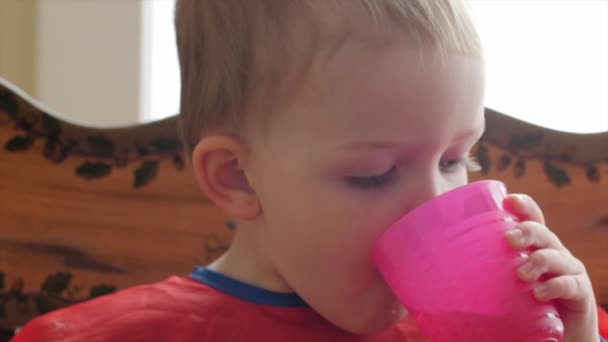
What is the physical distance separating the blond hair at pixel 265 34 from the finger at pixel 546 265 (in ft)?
0.63

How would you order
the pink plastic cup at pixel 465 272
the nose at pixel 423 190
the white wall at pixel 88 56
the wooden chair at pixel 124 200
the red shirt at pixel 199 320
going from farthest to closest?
the white wall at pixel 88 56 < the wooden chair at pixel 124 200 < the red shirt at pixel 199 320 < the nose at pixel 423 190 < the pink plastic cup at pixel 465 272

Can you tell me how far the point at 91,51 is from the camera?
1495 millimetres

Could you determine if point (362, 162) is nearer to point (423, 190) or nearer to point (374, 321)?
point (423, 190)

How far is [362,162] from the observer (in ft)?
1.78

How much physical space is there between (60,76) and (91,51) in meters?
0.10

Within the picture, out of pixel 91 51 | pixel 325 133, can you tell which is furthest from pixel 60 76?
pixel 325 133

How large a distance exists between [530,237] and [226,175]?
0.30 m

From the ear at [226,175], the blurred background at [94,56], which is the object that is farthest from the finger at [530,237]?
the blurred background at [94,56]

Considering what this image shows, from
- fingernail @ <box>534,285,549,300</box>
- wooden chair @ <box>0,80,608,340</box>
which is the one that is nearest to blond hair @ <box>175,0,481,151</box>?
fingernail @ <box>534,285,549,300</box>

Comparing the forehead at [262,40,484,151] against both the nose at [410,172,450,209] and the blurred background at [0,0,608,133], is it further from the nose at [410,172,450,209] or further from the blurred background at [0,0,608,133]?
the blurred background at [0,0,608,133]

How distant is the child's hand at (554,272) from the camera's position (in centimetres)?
46

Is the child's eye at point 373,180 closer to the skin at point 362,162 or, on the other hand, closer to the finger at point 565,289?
the skin at point 362,162

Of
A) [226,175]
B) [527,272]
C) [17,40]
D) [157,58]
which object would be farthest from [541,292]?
[17,40]

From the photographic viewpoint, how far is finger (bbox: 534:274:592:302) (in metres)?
0.46
